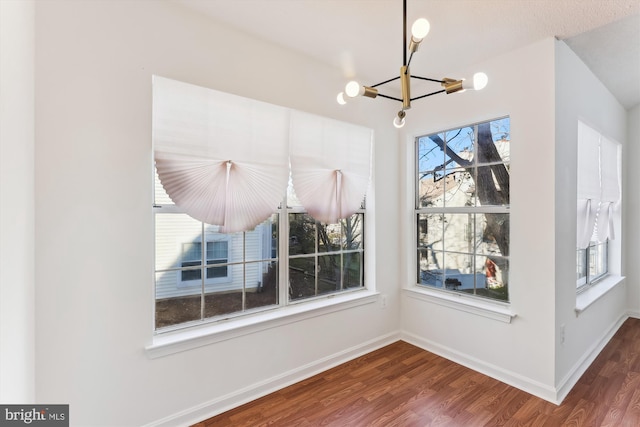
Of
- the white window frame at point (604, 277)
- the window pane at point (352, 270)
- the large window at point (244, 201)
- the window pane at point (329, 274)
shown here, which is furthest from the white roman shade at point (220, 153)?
the white window frame at point (604, 277)

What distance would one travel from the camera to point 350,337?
2.71 meters

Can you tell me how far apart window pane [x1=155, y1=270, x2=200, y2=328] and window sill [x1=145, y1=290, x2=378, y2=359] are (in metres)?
0.08

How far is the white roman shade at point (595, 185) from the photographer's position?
2.64 meters

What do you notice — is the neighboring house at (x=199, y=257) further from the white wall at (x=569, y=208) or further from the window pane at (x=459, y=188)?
the white wall at (x=569, y=208)

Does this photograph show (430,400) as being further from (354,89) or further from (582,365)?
(354,89)

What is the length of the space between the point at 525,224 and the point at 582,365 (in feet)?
4.63

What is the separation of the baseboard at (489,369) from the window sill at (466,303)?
410 millimetres

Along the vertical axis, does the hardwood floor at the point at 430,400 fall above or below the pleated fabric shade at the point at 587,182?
below

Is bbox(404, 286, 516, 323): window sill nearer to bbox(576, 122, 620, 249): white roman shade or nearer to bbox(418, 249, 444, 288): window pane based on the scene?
bbox(418, 249, 444, 288): window pane

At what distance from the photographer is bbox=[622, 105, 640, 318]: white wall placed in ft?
12.2

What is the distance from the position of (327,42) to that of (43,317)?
2486mm

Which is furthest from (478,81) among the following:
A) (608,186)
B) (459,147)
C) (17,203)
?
(608,186)

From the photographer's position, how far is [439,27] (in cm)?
205

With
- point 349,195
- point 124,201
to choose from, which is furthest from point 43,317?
point 349,195
